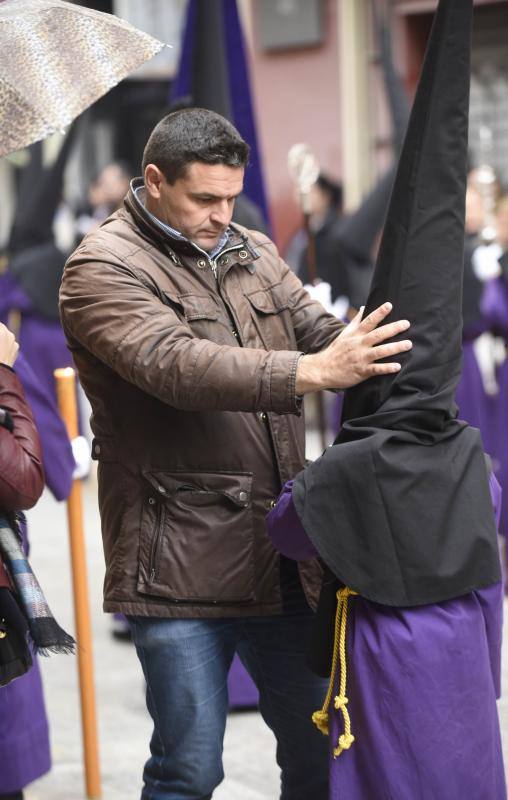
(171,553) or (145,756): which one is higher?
(171,553)

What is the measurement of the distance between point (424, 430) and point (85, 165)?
16.6 m

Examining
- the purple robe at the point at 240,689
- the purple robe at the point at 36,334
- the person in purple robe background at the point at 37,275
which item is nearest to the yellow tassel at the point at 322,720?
the purple robe at the point at 240,689

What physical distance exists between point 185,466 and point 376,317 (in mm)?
601

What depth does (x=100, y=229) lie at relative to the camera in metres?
3.21

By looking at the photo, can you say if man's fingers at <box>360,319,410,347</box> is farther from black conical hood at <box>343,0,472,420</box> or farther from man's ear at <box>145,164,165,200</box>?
man's ear at <box>145,164,165,200</box>

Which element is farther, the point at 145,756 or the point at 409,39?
the point at 409,39

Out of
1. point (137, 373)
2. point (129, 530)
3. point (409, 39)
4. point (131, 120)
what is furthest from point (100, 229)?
point (131, 120)

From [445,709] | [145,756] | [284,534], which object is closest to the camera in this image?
[445,709]

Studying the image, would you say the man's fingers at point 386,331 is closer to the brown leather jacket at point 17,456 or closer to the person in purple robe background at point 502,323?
the brown leather jacket at point 17,456

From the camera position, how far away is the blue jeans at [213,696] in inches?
122

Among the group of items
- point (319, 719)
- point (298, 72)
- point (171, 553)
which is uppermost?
point (298, 72)

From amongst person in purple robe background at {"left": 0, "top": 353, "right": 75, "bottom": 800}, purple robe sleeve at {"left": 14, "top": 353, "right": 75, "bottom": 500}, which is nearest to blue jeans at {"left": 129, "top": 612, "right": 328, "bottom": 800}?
person in purple robe background at {"left": 0, "top": 353, "right": 75, "bottom": 800}

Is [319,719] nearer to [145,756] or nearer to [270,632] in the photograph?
[270,632]

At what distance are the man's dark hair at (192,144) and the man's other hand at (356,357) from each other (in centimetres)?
53
